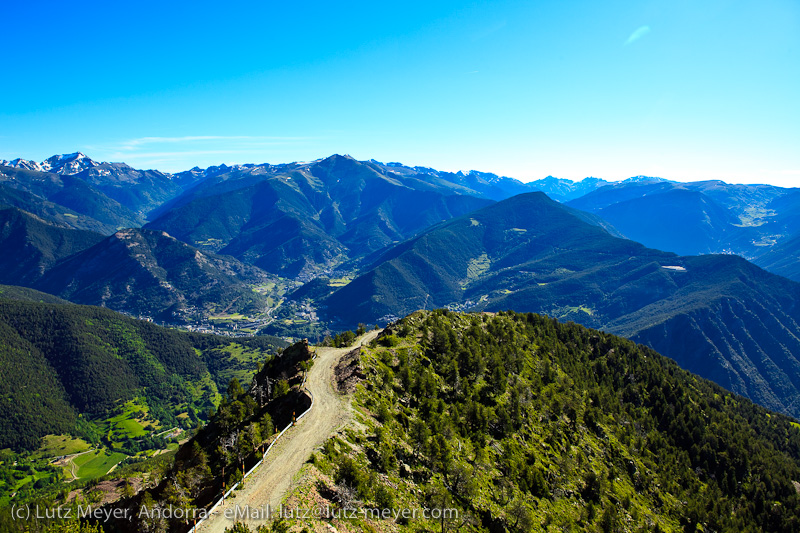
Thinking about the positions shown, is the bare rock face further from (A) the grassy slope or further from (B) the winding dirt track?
(A) the grassy slope

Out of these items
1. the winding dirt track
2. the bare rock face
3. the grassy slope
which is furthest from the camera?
the bare rock face

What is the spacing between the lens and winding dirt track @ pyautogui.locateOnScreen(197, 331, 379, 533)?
3747 centimetres

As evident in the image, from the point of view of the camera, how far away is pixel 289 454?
1818 inches

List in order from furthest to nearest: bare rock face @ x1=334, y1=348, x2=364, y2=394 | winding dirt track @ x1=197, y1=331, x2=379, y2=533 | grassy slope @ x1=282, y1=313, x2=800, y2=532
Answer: bare rock face @ x1=334, y1=348, x2=364, y2=394
grassy slope @ x1=282, y1=313, x2=800, y2=532
winding dirt track @ x1=197, y1=331, x2=379, y2=533

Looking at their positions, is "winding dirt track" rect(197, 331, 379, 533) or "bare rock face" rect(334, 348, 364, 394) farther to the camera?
"bare rock face" rect(334, 348, 364, 394)

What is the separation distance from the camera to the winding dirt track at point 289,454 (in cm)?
3747

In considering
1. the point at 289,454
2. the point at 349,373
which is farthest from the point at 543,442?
the point at 289,454

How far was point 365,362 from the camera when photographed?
73.6 m

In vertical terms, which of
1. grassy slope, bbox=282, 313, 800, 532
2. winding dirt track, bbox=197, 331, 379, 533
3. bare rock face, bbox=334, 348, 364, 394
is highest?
bare rock face, bbox=334, 348, 364, 394

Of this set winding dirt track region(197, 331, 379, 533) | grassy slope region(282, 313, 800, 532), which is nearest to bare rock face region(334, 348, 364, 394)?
winding dirt track region(197, 331, 379, 533)

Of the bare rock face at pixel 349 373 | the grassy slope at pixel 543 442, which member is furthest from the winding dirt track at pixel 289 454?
the grassy slope at pixel 543 442

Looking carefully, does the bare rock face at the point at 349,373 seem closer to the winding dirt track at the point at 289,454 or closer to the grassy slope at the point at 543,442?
the winding dirt track at the point at 289,454

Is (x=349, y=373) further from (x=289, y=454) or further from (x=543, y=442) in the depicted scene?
(x=543, y=442)

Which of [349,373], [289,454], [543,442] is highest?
[349,373]
